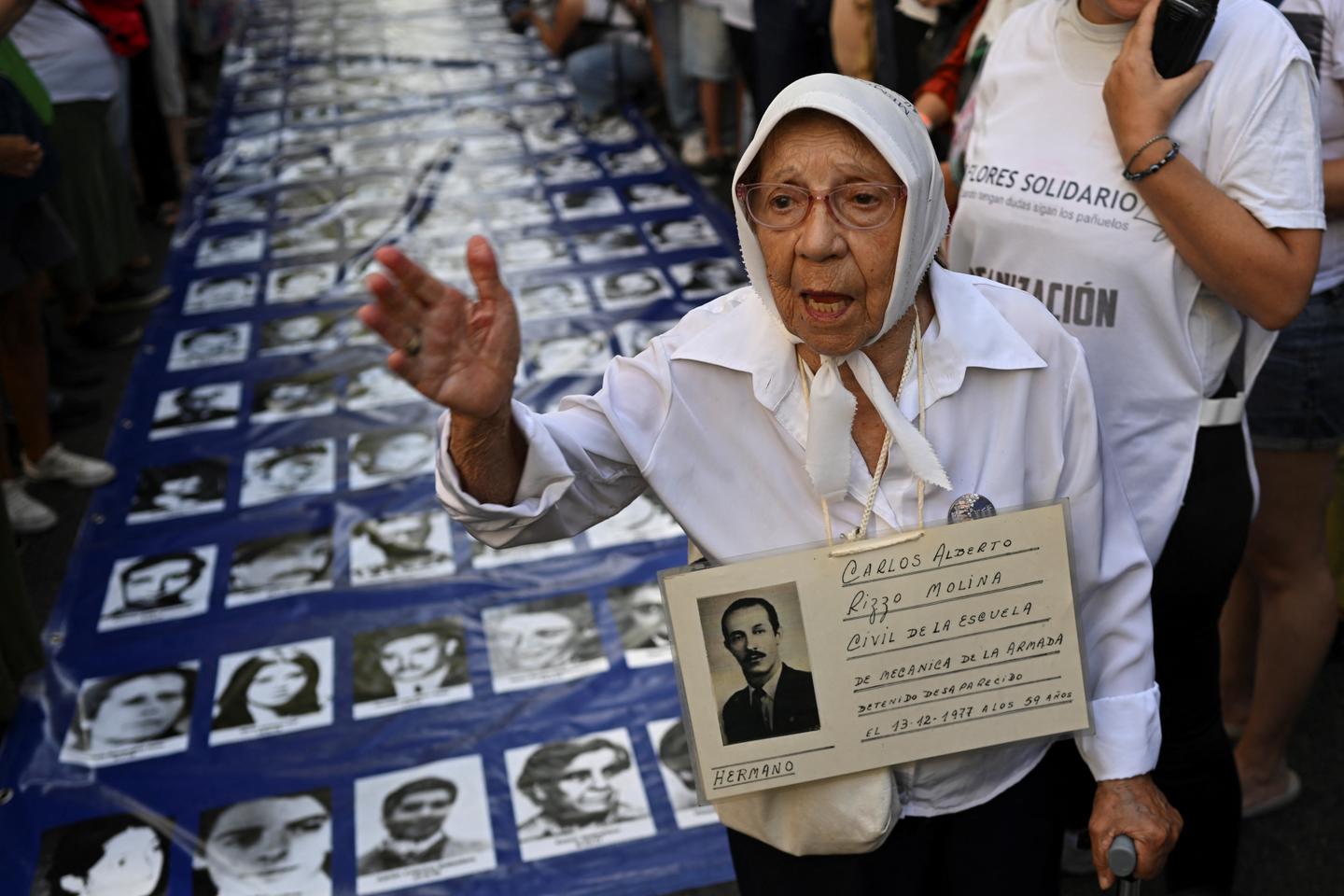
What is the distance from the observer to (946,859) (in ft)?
5.20

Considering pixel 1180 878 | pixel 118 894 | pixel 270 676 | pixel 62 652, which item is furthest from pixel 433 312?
pixel 62 652

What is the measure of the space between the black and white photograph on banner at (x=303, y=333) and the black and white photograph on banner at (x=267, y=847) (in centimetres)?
249

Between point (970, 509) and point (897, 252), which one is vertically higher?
point (897, 252)

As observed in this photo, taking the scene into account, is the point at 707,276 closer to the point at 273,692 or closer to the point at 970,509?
the point at 273,692

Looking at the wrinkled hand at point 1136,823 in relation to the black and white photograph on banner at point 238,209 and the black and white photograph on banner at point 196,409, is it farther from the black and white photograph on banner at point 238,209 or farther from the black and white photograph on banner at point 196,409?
the black and white photograph on banner at point 238,209

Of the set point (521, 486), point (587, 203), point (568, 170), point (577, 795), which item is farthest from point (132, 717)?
point (568, 170)

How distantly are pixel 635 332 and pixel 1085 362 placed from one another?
3.38 meters

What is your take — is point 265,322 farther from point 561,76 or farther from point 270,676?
point 561,76

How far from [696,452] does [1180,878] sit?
1.27m

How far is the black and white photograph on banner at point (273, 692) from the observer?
2.97 meters

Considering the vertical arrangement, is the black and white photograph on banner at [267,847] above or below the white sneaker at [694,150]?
above

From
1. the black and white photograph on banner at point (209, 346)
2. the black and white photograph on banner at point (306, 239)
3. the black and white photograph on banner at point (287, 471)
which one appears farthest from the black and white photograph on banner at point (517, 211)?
the black and white photograph on banner at point (287, 471)

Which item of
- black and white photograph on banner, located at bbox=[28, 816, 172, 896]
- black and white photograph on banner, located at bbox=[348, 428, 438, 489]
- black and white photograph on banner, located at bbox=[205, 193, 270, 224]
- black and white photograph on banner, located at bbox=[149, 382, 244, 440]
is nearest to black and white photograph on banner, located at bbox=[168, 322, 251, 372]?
black and white photograph on banner, located at bbox=[149, 382, 244, 440]

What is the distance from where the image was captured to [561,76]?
27.1ft
